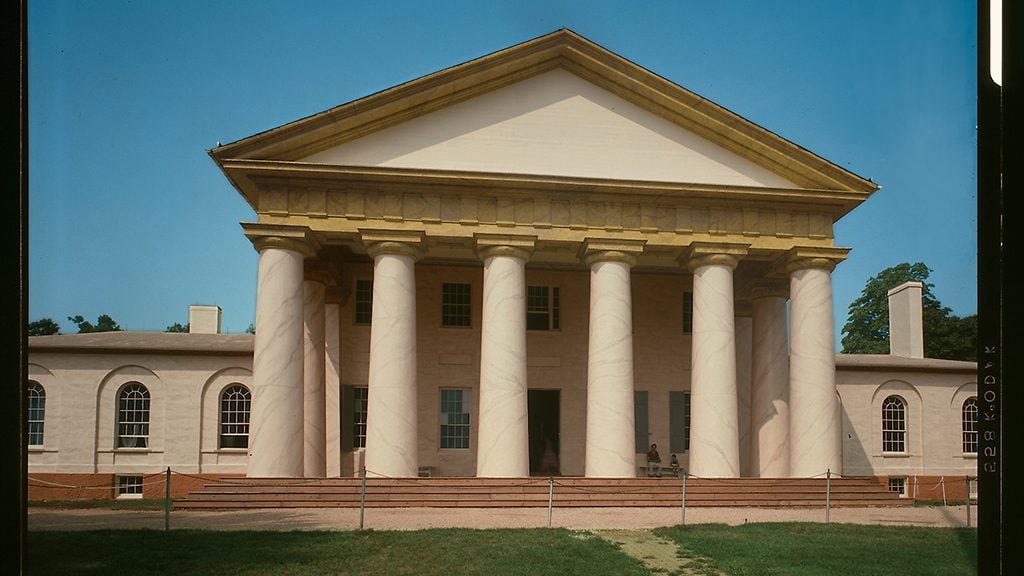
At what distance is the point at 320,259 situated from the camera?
3080 centimetres

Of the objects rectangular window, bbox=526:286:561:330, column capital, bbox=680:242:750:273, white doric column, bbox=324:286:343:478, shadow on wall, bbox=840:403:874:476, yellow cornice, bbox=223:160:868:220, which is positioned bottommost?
shadow on wall, bbox=840:403:874:476

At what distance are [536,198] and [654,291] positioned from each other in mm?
9260

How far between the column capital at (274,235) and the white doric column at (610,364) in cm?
915

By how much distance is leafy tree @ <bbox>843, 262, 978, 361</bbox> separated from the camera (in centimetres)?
3956

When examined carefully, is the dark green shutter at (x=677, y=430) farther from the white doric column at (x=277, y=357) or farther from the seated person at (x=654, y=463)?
the white doric column at (x=277, y=357)

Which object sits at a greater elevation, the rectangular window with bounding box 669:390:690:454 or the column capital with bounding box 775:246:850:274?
the column capital with bounding box 775:246:850:274

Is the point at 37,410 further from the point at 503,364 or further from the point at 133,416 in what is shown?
the point at 503,364

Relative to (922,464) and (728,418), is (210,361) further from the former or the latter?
(922,464)

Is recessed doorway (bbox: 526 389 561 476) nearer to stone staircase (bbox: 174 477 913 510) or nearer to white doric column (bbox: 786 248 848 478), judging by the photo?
stone staircase (bbox: 174 477 913 510)

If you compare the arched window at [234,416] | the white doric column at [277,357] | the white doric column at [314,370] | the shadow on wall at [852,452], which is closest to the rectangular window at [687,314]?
the shadow on wall at [852,452]

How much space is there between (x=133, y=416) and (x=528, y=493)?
1900cm

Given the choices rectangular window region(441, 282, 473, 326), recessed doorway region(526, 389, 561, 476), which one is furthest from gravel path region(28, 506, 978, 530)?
rectangular window region(441, 282, 473, 326)

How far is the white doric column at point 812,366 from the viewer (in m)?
27.5

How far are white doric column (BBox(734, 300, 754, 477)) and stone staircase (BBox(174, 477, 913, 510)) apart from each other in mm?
6845
